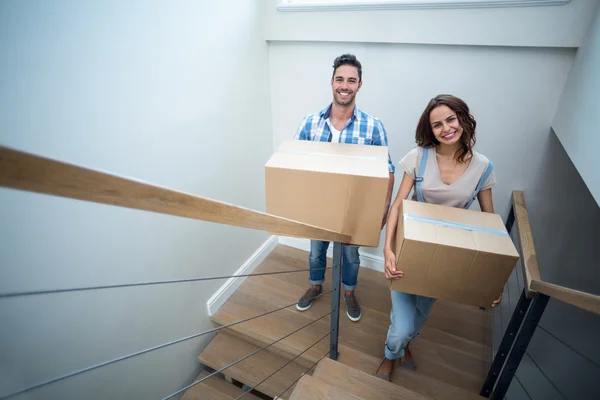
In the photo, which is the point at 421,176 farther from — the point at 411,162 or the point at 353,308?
the point at 353,308

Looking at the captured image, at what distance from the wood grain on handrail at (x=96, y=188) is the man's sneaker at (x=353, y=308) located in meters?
1.54

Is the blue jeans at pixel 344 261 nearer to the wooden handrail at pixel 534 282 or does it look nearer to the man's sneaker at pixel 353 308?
the man's sneaker at pixel 353 308

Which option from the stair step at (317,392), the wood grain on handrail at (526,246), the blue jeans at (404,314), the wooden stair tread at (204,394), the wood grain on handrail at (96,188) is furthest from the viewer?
the wooden stair tread at (204,394)

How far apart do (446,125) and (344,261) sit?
972 mm

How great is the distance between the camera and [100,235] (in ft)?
4.00

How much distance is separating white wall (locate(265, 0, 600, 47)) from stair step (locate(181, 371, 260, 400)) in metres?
2.21

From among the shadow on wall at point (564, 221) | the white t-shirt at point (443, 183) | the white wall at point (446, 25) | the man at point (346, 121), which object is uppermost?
the white wall at point (446, 25)

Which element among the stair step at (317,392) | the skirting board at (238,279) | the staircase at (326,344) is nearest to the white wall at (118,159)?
the skirting board at (238,279)

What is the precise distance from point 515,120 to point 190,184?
1.76m

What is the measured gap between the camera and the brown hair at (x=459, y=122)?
1147 millimetres

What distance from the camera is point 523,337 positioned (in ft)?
3.57

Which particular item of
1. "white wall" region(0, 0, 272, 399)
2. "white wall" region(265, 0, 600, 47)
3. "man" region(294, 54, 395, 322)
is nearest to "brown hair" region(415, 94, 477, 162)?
"man" region(294, 54, 395, 322)

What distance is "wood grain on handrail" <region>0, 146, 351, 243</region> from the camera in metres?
0.31

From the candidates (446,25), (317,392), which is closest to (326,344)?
(317,392)
